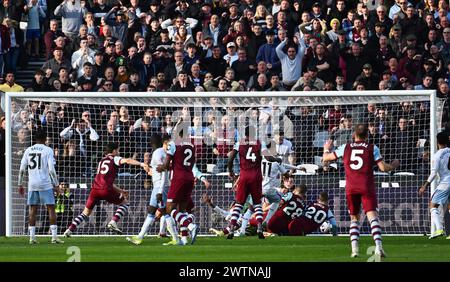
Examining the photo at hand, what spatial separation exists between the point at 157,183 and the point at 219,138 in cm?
330

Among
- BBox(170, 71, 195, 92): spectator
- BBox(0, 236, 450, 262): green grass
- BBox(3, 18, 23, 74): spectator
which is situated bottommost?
BBox(0, 236, 450, 262): green grass

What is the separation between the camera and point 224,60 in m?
A: 34.2

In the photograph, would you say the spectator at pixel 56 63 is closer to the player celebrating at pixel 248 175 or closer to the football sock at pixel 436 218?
the player celebrating at pixel 248 175

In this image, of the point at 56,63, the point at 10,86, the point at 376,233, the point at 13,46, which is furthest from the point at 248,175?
the point at 13,46

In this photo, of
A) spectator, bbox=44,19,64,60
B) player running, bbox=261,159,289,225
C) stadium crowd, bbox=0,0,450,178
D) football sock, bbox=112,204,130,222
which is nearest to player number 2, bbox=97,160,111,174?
football sock, bbox=112,204,130,222

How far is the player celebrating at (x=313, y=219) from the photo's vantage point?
29.1m

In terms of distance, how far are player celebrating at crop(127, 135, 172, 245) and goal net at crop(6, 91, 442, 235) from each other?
2670 millimetres

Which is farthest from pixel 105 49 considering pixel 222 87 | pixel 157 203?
pixel 157 203

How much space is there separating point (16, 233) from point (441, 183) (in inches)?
340

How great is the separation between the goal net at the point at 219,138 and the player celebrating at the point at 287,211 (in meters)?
0.93

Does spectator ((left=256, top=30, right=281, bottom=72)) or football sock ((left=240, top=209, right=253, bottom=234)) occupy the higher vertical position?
spectator ((left=256, top=30, right=281, bottom=72))

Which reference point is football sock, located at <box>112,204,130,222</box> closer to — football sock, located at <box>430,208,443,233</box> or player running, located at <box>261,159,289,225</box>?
player running, located at <box>261,159,289,225</box>

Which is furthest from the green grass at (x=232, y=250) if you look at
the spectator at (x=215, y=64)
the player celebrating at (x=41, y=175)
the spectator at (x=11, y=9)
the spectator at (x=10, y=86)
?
the spectator at (x=11, y=9)

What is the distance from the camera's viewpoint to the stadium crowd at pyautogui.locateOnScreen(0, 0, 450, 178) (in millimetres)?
30719
